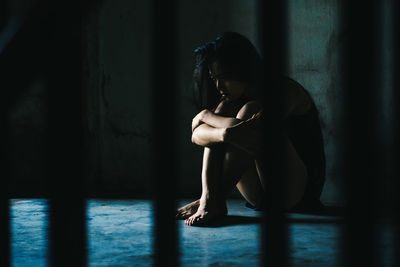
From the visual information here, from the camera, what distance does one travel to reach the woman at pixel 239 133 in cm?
241

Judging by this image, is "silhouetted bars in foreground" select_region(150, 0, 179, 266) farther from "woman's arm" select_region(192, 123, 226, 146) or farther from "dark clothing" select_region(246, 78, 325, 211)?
"dark clothing" select_region(246, 78, 325, 211)

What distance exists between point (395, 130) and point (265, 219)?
272cm

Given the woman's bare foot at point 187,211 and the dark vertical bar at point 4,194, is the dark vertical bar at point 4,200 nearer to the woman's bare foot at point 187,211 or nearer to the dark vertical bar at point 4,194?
the dark vertical bar at point 4,194

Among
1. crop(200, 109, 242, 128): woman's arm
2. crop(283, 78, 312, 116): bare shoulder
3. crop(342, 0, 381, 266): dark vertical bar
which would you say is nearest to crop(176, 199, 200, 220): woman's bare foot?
crop(200, 109, 242, 128): woman's arm

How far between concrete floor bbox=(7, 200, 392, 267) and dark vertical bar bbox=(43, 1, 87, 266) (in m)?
0.89

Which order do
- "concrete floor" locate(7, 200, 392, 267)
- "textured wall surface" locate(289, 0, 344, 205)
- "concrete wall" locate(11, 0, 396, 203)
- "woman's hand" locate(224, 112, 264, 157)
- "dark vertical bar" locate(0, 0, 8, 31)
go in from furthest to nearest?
"concrete wall" locate(11, 0, 396, 203) → "textured wall surface" locate(289, 0, 344, 205) → "woman's hand" locate(224, 112, 264, 157) → "concrete floor" locate(7, 200, 392, 267) → "dark vertical bar" locate(0, 0, 8, 31)

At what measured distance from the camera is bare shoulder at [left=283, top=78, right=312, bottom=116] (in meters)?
2.48

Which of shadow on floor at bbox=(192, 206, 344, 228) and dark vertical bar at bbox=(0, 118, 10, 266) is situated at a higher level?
dark vertical bar at bbox=(0, 118, 10, 266)

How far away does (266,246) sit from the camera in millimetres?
707

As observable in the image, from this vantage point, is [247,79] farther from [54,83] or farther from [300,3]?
[54,83]

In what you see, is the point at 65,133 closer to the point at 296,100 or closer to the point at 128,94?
the point at 296,100

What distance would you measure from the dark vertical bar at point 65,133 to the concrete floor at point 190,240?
2.93 feet

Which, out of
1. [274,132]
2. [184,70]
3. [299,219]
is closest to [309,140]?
[299,219]

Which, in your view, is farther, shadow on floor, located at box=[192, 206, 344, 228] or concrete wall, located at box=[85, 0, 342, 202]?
concrete wall, located at box=[85, 0, 342, 202]
